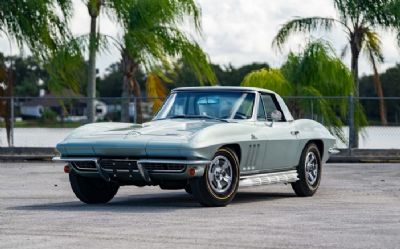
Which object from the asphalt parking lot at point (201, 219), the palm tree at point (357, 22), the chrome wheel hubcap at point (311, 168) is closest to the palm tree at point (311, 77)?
the palm tree at point (357, 22)

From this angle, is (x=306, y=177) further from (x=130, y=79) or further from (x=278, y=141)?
(x=130, y=79)

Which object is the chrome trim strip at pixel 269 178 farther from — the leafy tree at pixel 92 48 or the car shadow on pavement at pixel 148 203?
the leafy tree at pixel 92 48

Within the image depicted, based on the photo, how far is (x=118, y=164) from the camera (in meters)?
12.7

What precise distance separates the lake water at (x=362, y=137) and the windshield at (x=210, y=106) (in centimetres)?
1424

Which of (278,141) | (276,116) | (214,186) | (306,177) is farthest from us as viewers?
(306,177)

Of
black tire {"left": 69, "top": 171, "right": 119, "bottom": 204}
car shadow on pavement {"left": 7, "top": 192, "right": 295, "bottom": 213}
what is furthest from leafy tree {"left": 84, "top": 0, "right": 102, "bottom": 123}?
black tire {"left": 69, "top": 171, "right": 119, "bottom": 204}

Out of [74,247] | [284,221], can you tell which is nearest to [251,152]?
[284,221]

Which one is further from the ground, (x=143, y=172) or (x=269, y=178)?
(x=143, y=172)

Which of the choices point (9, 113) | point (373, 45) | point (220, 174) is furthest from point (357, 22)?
point (220, 174)

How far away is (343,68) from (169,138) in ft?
62.7

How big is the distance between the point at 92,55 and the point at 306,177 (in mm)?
15003

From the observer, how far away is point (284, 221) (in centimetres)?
1117

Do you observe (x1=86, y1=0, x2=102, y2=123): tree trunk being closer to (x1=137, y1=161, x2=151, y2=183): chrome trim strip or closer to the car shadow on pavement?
the car shadow on pavement

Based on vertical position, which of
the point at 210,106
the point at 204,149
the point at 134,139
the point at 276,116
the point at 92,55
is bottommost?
the point at 204,149
